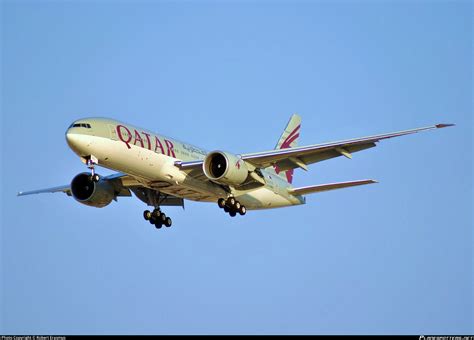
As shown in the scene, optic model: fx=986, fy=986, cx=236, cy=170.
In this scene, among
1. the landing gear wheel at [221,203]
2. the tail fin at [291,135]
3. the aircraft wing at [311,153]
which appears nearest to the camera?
the aircraft wing at [311,153]

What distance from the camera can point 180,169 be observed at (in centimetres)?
4556

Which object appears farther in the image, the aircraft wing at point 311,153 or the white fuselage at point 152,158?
the aircraft wing at point 311,153

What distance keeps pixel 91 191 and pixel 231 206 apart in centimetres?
727

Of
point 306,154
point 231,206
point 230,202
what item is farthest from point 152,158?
point 306,154

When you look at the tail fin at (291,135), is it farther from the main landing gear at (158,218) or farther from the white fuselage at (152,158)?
the main landing gear at (158,218)

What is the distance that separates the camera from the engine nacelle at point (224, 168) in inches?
1774

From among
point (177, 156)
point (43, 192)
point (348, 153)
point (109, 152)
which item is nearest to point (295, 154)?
point (348, 153)

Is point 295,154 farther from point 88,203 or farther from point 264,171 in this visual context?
point 88,203

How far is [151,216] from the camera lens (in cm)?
5053

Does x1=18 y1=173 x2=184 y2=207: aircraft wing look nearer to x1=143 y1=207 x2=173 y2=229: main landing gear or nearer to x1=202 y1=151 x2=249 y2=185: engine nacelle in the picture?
x1=143 y1=207 x2=173 y2=229: main landing gear

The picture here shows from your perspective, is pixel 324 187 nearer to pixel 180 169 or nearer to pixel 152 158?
pixel 180 169

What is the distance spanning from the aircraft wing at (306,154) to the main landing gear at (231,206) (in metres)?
2.15

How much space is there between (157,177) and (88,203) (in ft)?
19.9

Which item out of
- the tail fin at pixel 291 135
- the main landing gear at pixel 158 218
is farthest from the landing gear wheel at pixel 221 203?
the tail fin at pixel 291 135
